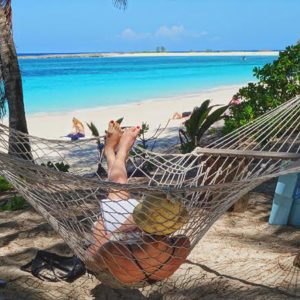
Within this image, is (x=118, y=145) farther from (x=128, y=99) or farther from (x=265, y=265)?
(x=128, y=99)

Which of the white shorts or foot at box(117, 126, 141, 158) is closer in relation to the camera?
the white shorts

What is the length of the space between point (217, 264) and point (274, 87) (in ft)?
9.51

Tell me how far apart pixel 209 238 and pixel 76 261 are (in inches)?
27.7

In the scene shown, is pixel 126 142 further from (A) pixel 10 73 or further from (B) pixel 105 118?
(B) pixel 105 118

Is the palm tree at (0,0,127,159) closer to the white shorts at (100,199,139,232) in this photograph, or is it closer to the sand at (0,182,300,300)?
the sand at (0,182,300,300)

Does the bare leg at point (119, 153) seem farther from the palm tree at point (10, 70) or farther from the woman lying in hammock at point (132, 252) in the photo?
the palm tree at point (10, 70)

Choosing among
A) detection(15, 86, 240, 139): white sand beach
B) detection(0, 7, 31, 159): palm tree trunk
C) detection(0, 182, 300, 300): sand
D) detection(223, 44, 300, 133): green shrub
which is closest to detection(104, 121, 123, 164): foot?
detection(0, 182, 300, 300): sand

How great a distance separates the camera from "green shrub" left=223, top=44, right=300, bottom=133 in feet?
15.6

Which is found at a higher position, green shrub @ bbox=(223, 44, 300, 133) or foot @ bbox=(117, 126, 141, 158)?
green shrub @ bbox=(223, 44, 300, 133)

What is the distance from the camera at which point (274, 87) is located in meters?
4.87

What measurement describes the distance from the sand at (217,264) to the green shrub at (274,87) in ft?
6.41

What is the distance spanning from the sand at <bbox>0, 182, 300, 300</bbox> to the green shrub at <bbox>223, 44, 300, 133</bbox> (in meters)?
1.95

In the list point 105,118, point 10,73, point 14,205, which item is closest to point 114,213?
point 14,205

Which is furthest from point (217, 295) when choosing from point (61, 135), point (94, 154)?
point (61, 135)
